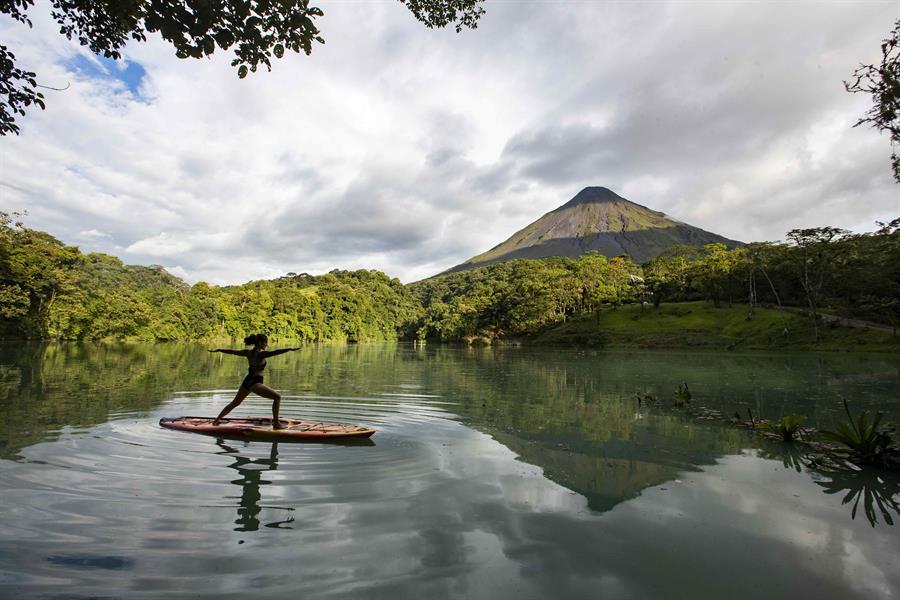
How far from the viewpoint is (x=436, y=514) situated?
226 inches

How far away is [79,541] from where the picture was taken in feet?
15.7

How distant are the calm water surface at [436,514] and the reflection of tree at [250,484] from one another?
47 millimetres

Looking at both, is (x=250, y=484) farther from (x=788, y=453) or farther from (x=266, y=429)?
(x=788, y=453)

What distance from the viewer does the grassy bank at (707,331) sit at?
4644 cm

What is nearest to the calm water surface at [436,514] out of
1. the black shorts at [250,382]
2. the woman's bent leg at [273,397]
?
the woman's bent leg at [273,397]

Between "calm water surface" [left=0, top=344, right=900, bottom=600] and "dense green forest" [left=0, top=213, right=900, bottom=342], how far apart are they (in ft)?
33.7

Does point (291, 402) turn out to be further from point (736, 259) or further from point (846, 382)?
point (736, 259)

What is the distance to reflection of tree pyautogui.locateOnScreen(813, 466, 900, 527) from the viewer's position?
Result: 20.4ft

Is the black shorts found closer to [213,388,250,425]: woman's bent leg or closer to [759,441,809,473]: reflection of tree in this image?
[213,388,250,425]: woman's bent leg

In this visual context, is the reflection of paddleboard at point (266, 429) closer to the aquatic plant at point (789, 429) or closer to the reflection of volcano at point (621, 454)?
the reflection of volcano at point (621, 454)

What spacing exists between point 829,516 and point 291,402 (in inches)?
516

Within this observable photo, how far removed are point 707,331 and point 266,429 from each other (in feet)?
199

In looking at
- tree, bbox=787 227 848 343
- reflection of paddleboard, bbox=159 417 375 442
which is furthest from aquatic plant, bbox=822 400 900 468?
tree, bbox=787 227 848 343

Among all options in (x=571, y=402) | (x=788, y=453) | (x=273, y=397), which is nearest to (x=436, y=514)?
(x=273, y=397)
